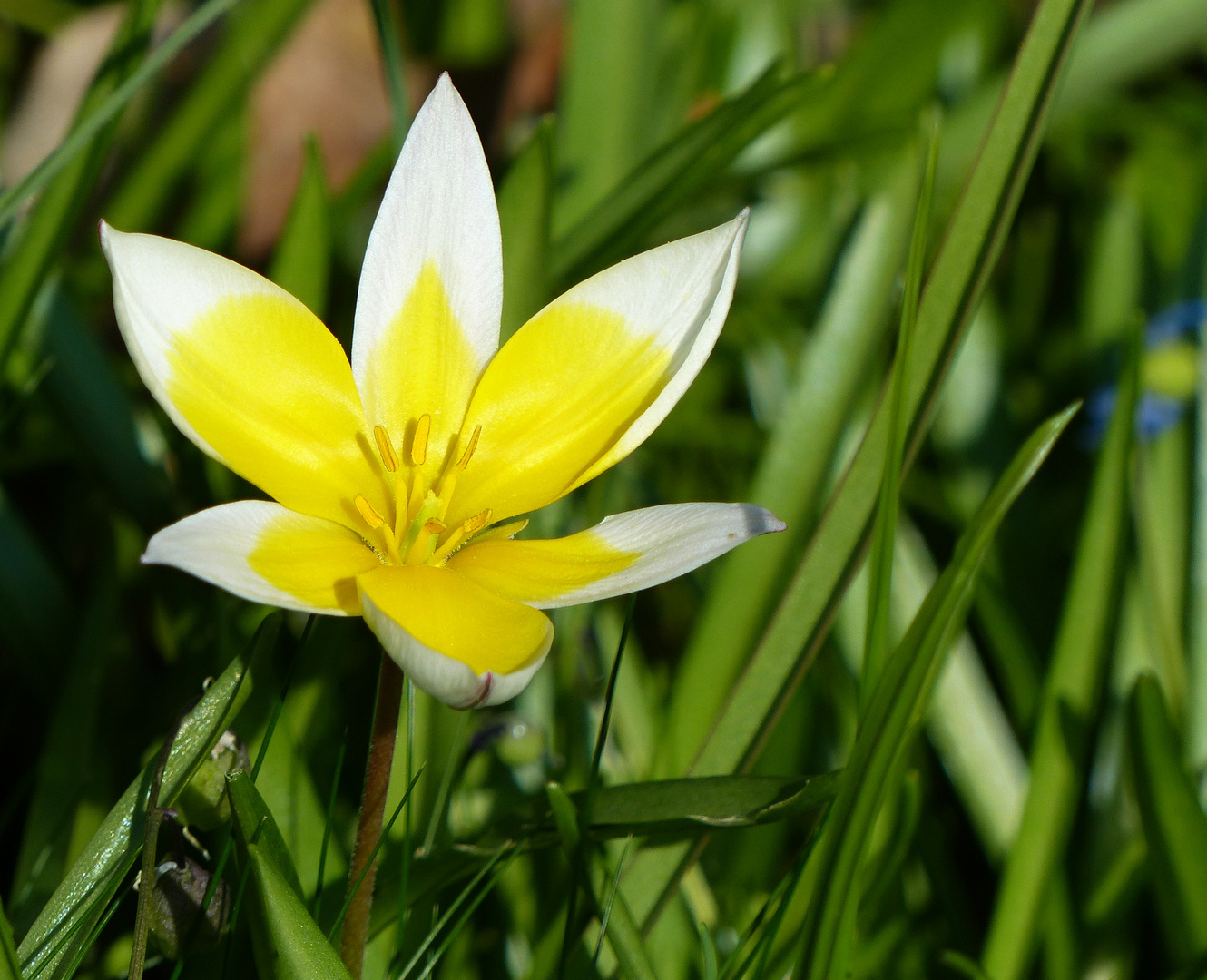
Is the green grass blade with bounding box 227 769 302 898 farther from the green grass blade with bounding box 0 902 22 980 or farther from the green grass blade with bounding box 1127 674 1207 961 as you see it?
the green grass blade with bounding box 1127 674 1207 961

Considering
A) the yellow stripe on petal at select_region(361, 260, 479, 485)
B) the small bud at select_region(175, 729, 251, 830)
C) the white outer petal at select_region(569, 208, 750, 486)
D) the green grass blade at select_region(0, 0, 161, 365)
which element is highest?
the green grass blade at select_region(0, 0, 161, 365)

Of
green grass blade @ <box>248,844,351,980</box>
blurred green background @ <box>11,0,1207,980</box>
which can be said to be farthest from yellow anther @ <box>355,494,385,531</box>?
green grass blade @ <box>248,844,351,980</box>

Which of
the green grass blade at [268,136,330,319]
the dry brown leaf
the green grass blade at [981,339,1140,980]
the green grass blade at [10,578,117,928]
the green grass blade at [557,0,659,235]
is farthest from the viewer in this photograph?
the dry brown leaf

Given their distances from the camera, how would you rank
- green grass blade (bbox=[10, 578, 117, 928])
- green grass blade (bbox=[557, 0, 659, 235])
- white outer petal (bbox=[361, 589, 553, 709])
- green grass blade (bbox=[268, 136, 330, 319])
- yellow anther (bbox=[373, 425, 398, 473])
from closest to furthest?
1. white outer petal (bbox=[361, 589, 553, 709])
2. yellow anther (bbox=[373, 425, 398, 473])
3. green grass blade (bbox=[10, 578, 117, 928])
4. green grass blade (bbox=[268, 136, 330, 319])
5. green grass blade (bbox=[557, 0, 659, 235])

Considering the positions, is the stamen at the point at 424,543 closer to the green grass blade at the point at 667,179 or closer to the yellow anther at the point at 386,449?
the yellow anther at the point at 386,449

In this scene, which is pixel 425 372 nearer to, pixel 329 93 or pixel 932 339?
pixel 932 339

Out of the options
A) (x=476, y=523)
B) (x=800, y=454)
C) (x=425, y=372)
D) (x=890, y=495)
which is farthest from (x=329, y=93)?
(x=890, y=495)

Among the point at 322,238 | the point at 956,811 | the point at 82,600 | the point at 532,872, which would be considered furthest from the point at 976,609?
the point at 82,600
